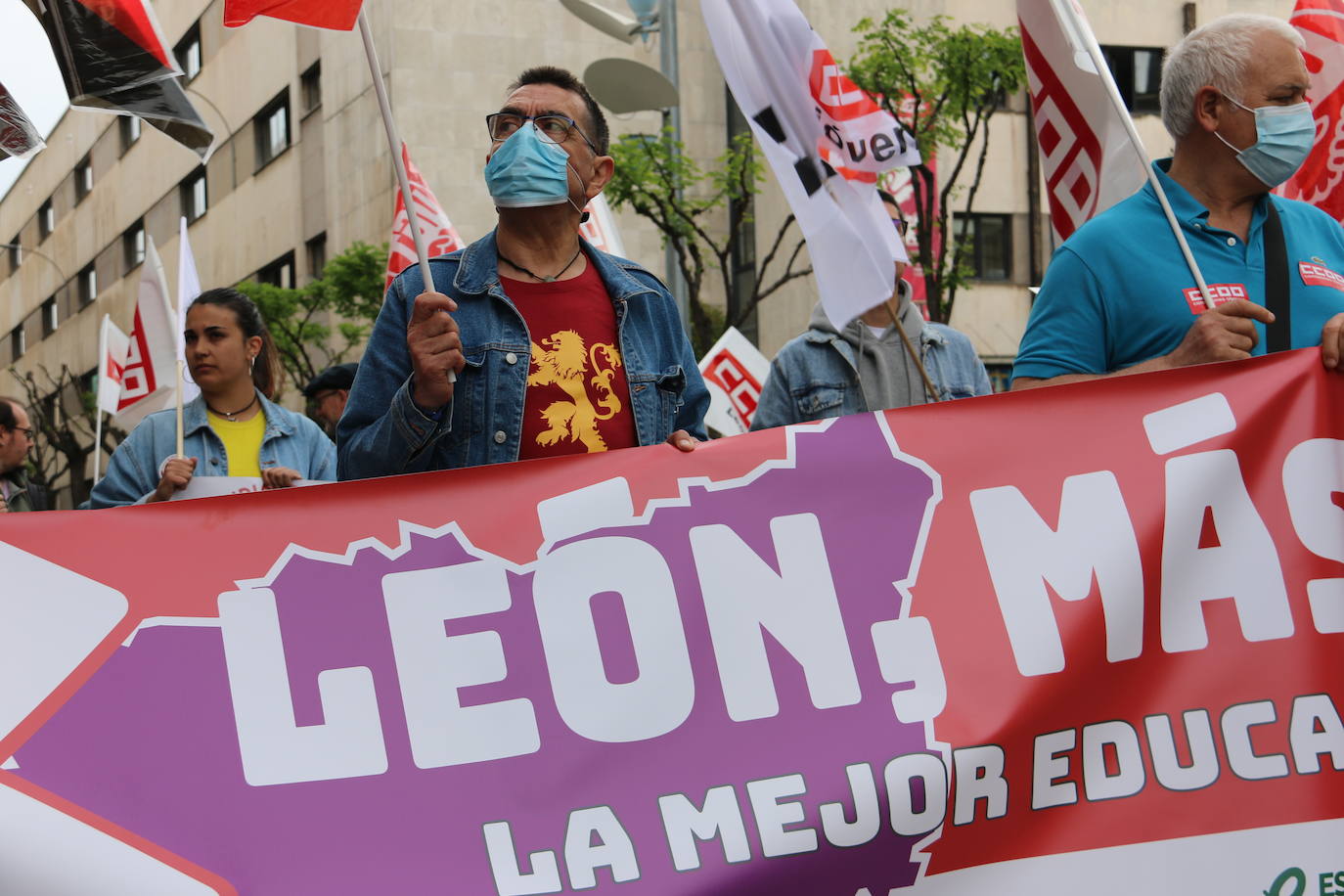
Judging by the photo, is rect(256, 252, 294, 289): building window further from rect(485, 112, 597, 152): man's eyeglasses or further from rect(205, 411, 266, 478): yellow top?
rect(485, 112, 597, 152): man's eyeglasses

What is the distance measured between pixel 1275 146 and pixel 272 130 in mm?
28313

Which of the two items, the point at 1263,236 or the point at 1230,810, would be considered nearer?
the point at 1230,810

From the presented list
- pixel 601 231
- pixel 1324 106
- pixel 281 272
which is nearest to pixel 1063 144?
pixel 1324 106

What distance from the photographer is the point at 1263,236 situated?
342 centimetres

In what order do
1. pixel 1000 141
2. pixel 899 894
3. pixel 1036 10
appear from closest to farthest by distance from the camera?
pixel 899 894
pixel 1036 10
pixel 1000 141

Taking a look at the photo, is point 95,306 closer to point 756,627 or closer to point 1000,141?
point 1000,141

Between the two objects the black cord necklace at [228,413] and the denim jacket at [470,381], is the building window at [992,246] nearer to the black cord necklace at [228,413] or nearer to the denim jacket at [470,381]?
the black cord necklace at [228,413]

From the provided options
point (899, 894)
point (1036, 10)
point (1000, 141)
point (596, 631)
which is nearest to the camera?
point (899, 894)

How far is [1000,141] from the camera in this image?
2309 cm

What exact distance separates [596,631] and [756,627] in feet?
0.94

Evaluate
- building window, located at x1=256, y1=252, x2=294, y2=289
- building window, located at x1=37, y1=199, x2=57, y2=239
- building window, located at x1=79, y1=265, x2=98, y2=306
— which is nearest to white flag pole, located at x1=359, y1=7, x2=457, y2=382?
building window, located at x1=256, y1=252, x2=294, y2=289

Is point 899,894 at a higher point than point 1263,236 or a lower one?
lower

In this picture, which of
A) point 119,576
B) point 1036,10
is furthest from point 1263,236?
point 119,576

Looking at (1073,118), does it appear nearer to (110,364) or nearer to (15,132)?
(15,132)
